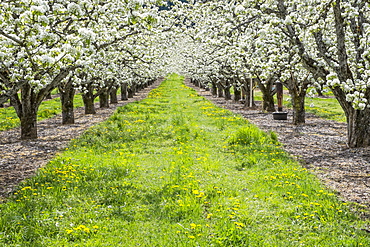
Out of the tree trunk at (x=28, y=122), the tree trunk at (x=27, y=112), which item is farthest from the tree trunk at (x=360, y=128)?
the tree trunk at (x=28, y=122)

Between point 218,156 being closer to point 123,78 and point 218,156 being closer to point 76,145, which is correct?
point 76,145

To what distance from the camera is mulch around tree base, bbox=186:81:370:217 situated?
830cm

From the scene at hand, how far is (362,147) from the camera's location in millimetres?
12398

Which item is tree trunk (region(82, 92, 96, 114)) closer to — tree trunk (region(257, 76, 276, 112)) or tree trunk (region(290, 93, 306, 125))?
tree trunk (region(257, 76, 276, 112))

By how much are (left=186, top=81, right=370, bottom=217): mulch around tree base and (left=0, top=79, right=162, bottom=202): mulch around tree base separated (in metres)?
7.74

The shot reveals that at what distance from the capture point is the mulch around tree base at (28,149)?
9.48 meters

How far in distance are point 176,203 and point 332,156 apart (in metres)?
6.61

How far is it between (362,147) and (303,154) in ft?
7.03

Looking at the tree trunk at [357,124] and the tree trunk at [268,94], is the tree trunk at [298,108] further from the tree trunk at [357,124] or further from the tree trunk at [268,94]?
the tree trunk at [357,124]

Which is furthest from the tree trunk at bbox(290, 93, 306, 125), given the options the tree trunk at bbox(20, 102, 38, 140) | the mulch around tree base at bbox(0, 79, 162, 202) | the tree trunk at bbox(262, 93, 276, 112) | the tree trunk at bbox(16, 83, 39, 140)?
the tree trunk at bbox(20, 102, 38, 140)

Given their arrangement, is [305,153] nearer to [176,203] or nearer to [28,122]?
[176,203]

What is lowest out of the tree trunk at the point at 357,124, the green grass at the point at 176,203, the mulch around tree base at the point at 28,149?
the green grass at the point at 176,203

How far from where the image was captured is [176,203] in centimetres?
744

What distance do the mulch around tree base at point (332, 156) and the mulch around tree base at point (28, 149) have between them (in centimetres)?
774
